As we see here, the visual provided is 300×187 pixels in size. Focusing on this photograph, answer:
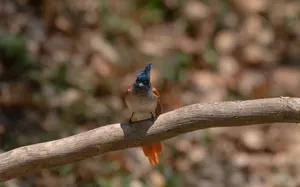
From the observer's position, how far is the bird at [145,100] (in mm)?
3473

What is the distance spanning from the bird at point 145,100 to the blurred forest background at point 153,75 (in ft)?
5.29

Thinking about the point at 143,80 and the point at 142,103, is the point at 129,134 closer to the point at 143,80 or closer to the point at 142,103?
the point at 142,103

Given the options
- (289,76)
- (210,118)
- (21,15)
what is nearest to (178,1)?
(289,76)

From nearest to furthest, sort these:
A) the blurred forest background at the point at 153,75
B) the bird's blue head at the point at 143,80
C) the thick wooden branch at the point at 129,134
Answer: the thick wooden branch at the point at 129,134
the bird's blue head at the point at 143,80
the blurred forest background at the point at 153,75

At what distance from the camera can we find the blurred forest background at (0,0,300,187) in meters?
5.71

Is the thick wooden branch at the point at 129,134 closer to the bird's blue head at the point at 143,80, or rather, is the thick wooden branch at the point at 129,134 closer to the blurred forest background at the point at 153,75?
the bird's blue head at the point at 143,80

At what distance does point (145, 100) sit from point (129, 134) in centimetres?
24

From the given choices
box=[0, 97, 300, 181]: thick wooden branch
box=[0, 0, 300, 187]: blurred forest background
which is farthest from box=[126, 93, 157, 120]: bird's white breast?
box=[0, 0, 300, 187]: blurred forest background

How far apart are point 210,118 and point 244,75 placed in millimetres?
4484

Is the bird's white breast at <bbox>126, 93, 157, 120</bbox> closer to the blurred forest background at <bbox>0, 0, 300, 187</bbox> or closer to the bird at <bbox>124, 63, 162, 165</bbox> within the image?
the bird at <bbox>124, 63, 162, 165</bbox>

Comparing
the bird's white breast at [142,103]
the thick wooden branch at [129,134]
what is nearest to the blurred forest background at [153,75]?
the thick wooden branch at [129,134]

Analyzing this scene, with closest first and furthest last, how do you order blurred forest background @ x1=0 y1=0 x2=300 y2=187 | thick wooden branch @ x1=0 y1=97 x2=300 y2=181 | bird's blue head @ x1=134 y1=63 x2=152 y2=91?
thick wooden branch @ x1=0 y1=97 x2=300 y2=181 < bird's blue head @ x1=134 y1=63 x2=152 y2=91 < blurred forest background @ x1=0 y1=0 x2=300 y2=187

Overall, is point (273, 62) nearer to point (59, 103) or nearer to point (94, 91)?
point (94, 91)

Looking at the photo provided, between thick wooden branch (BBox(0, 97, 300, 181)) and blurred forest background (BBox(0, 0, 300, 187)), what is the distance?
1.41 meters
